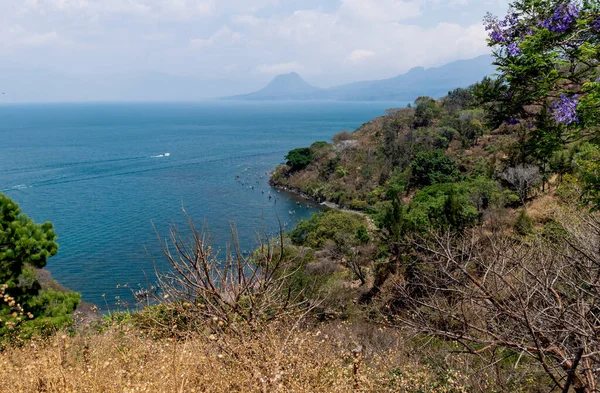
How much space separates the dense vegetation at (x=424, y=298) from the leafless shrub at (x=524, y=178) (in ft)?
0.46

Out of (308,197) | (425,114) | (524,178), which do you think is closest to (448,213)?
(524,178)

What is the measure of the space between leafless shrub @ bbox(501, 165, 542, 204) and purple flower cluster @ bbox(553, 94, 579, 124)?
18.8 m

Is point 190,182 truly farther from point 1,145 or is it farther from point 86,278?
point 1,145

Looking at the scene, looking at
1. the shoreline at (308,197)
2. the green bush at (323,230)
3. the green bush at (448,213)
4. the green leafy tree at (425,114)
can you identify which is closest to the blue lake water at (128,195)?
the shoreline at (308,197)

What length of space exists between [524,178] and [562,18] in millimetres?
19994

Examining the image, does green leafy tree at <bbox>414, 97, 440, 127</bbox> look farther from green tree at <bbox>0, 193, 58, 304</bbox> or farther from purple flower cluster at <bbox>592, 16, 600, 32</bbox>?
green tree at <bbox>0, 193, 58, 304</bbox>

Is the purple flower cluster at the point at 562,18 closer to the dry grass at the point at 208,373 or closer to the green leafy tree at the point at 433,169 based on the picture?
the dry grass at the point at 208,373

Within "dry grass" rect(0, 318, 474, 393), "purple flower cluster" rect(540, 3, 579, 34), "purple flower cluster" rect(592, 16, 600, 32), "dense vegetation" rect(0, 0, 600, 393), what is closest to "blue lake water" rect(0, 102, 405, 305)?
"dense vegetation" rect(0, 0, 600, 393)

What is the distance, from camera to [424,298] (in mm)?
5750

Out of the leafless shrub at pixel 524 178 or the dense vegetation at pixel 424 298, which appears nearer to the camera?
the dense vegetation at pixel 424 298

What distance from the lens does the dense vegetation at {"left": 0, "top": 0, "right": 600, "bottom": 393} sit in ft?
12.2

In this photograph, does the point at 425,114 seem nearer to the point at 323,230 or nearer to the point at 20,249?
the point at 323,230

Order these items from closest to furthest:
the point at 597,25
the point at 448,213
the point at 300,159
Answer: the point at 597,25 → the point at 448,213 → the point at 300,159

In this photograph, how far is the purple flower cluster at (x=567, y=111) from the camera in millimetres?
5915
